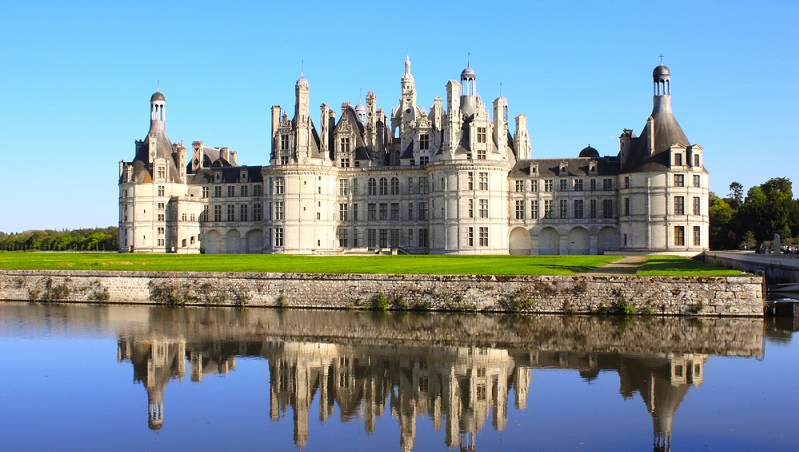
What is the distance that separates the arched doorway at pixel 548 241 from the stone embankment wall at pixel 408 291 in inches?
1235

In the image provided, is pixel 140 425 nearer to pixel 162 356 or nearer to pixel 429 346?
pixel 162 356

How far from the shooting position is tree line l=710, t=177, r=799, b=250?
7338cm

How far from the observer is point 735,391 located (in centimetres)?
2036

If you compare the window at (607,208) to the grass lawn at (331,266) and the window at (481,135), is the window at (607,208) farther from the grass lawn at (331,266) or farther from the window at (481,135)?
the grass lawn at (331,266)

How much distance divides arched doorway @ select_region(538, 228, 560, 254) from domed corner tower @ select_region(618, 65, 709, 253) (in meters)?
6.08

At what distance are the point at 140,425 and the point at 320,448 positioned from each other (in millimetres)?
4222

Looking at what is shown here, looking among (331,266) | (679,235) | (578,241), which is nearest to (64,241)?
(578,241)

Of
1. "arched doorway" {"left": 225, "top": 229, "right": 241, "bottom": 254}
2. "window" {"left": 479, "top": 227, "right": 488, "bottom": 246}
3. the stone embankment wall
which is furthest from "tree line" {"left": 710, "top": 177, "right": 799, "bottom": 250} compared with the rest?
"arched doorway" {"left": 225, "top": 229, "right": 241, "bottom": 254}

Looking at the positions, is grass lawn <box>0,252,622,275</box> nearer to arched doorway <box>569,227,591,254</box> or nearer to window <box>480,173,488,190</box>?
window <box>480,173,488,190</box>

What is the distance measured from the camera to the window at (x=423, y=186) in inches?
2643

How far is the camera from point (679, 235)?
5972 centimetres

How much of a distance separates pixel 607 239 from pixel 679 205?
6.59 m

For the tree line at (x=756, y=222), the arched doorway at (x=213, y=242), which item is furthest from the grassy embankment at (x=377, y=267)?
the tree line at (x=756, y=222)


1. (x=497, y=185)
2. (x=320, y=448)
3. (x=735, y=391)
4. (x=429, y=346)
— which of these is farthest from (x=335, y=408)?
(x=497, y=185)
